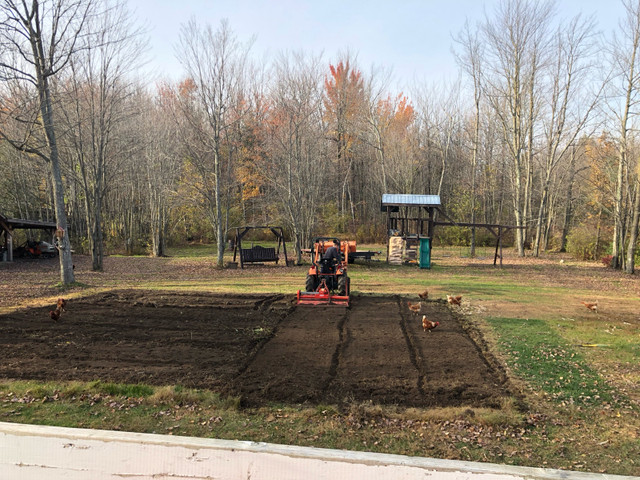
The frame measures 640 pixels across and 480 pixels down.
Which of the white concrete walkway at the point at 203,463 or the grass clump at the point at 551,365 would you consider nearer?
the white concrete walkway at the point at 203,463

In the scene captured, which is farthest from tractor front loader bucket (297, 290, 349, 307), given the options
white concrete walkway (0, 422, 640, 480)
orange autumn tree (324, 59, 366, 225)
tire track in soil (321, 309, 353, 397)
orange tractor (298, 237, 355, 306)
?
orange autumn tree (324, 59, 366, 225)

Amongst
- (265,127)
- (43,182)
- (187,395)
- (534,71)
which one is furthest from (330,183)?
(187,395)

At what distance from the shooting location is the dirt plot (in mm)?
5109

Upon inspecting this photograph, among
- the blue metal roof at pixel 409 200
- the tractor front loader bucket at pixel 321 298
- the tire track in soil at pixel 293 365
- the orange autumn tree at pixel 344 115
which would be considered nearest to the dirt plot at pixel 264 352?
the tire track in soil at pixel 293 365

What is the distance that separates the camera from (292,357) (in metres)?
6.26

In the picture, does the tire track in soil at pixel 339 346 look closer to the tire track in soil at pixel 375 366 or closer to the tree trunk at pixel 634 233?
the tire track in soil at pixel 375 366

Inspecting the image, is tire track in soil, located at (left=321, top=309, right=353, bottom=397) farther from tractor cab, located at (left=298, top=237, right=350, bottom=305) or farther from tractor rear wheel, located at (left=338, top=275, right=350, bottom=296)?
tractor rear wheel, located at (left=338, top=275, right=350, bottom=296)

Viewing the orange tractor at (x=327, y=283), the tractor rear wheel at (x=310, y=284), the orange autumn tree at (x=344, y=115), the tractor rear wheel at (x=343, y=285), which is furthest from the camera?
the orange autumn tree at (x=344, y=115)

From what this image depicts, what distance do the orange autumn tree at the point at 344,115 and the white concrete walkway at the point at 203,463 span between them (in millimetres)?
31517

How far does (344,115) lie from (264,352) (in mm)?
30469

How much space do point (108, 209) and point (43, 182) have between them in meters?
3.95

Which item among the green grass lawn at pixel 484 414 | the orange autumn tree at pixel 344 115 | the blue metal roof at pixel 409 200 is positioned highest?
the orange autumn tree at pixel 344 115

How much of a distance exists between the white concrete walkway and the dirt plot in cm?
216

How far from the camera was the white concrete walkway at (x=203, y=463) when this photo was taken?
2453 millimetres
